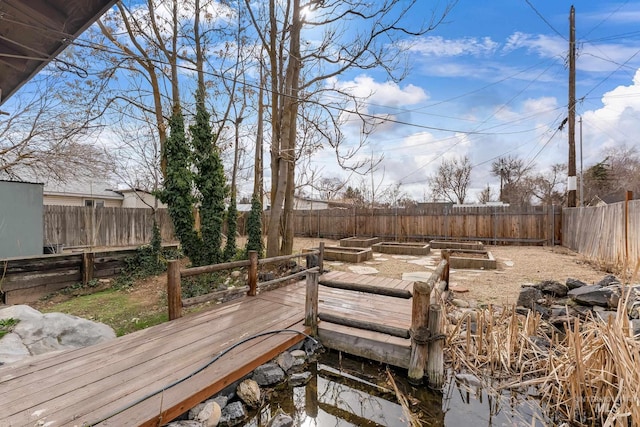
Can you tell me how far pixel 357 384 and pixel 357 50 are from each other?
6889 mm

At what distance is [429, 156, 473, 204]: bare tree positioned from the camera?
2645 centimetres

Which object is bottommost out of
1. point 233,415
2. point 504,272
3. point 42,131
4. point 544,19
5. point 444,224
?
point 233,415

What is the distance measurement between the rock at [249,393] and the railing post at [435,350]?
5.24 ft

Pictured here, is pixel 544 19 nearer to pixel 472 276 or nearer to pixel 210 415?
pixel 472 276

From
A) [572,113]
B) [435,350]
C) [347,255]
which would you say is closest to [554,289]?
[435,350]

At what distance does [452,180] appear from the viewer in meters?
27.1

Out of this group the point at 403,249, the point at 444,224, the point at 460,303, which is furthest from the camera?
the point at 444,224

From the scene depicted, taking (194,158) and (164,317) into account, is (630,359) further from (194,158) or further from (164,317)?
(194,158)

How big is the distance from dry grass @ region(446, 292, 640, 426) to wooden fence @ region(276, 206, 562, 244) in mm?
10013

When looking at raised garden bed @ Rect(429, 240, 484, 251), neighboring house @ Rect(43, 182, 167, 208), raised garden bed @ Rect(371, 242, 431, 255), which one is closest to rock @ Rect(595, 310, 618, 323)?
raised garden bed @ Rect(371, 242, 431, 255)

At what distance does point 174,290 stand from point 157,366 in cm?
116

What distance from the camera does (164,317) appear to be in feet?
15.7

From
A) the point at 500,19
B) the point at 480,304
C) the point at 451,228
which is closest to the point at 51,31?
the point at 480,304

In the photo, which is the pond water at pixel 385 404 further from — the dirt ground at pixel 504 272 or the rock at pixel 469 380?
the dirt ground at pixel 504 272
